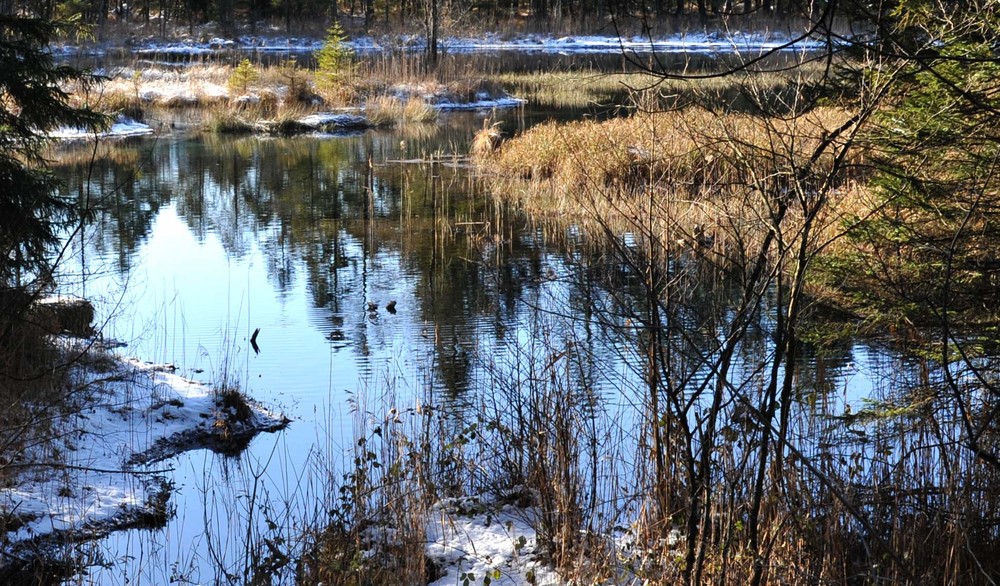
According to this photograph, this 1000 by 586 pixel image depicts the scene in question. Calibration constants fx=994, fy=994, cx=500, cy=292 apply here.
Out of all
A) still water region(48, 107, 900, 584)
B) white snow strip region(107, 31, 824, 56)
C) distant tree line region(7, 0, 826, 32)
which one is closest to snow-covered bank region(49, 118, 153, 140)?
still water region(48, 107, 900, 584)

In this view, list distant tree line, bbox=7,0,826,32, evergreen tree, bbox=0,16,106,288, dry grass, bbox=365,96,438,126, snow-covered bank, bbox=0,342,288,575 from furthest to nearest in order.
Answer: distant tree line, bbox=7,0,826,32
dry grass, bbox=365,96,438,126
evergreen tree, bbox=0,16,106,288
snow-covered bank, bbox=0,342,288,575

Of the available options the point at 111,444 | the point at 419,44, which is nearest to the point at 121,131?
the point at 111,444

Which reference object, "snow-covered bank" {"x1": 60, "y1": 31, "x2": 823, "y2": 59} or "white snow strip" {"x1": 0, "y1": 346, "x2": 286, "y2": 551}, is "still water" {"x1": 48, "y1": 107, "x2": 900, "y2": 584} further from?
"snow-covered bank" {"x1": 60, "y1": 31, "x2": 823, "y2": 59}

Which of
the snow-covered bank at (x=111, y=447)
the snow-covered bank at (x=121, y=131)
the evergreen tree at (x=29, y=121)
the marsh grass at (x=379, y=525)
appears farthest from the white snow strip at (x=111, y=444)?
the snow-covered bank at (x=121, y=131)

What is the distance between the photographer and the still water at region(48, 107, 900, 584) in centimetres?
598

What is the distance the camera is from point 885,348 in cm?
873

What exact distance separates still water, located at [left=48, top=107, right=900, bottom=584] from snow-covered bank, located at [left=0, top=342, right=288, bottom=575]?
0.19 meters

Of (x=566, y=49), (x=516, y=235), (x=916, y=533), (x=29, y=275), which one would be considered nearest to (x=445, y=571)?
(x=916, y=533)

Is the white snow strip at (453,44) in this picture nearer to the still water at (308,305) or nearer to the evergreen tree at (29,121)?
the still water at (308,305)

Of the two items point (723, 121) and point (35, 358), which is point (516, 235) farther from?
point (723, 121)

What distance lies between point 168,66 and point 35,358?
1236 inches

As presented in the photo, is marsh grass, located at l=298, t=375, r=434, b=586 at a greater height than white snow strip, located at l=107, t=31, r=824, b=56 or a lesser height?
lesser

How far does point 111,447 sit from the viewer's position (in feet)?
21.7

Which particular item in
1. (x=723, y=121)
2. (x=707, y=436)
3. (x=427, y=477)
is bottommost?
(x=427, y=477)
